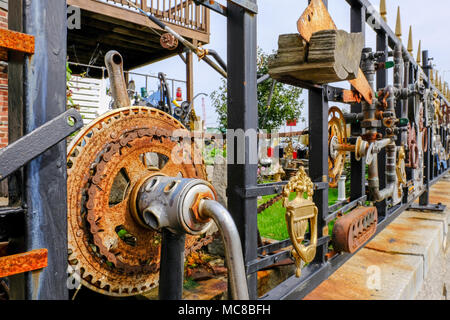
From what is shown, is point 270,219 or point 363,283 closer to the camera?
point 363,283

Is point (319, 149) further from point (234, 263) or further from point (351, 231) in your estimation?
point (234, 263)

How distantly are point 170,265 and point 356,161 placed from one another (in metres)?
2.18

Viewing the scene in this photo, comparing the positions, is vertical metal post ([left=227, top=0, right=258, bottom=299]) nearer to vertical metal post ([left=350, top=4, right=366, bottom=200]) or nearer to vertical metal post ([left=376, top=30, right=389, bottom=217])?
vertical metal post ([left=350, top=4, right=366, bottom=200])

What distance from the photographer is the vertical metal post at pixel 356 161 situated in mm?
2795

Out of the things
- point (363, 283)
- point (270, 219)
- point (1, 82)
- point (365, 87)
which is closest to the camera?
point (363, 283)

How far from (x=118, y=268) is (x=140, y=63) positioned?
8782mm

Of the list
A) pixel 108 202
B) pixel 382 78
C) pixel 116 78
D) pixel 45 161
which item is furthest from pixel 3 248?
pixel 382 78

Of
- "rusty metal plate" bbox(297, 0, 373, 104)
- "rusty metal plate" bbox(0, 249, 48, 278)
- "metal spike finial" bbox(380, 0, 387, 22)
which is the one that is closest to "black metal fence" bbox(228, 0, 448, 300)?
"rusty metal plate" bbox(297, 0, 373, 104)

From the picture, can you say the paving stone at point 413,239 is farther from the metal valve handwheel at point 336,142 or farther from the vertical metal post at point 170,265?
the vertical metal post at point 170,265

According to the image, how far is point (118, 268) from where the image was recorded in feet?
4.15

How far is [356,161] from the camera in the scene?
115 inches

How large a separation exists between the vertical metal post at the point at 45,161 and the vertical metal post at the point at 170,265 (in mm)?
404
